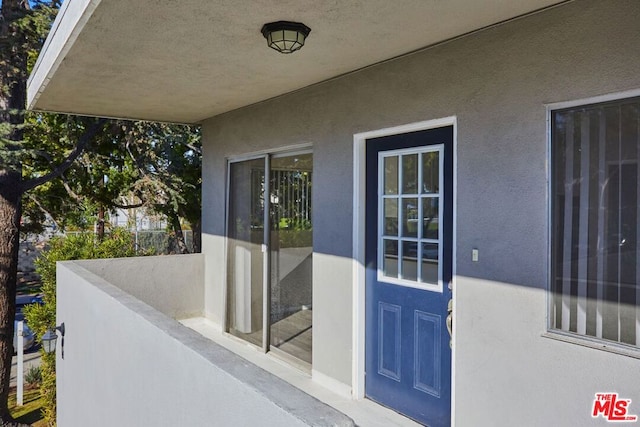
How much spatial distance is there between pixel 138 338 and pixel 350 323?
5.40 ft

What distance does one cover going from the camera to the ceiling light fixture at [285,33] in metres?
2.91

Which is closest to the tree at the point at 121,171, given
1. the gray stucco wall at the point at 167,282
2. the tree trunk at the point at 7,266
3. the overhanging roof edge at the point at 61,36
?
the tree trunk at the point at 7,266

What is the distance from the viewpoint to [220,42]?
10.7ft

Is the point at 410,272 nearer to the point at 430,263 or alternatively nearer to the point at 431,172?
the point at 430,263

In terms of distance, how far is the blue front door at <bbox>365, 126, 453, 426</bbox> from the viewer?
330 centimetres

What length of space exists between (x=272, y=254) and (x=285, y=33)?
8.94 ft

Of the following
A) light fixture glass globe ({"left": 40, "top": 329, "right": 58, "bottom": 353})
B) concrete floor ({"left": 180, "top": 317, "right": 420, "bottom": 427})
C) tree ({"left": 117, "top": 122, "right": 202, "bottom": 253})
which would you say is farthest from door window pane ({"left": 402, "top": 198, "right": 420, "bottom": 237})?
tree ({"left": 117, "top": 122, "right": 202, "bottom": 253})

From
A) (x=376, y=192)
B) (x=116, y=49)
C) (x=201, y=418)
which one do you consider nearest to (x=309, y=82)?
(x=376, y=192)

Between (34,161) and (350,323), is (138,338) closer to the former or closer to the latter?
(350,323)

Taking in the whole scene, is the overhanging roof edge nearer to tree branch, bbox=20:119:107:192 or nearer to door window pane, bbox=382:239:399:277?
door window pane, bbox=382:239:399:277

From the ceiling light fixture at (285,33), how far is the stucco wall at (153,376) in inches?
69.4

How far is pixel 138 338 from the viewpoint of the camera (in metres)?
3.08

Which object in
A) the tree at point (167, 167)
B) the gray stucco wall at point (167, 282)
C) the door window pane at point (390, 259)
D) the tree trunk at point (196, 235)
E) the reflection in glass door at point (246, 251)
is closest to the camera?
the door window pane at point (390, 259)

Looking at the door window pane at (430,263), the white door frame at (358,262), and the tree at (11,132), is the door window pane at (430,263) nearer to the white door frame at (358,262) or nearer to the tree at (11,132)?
the white door frame at (358,262)
